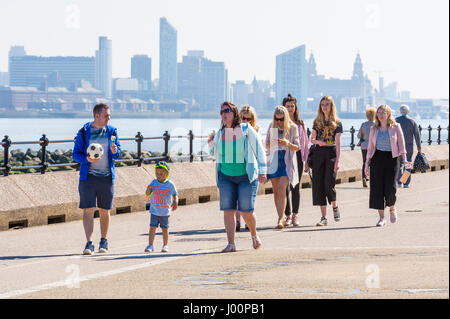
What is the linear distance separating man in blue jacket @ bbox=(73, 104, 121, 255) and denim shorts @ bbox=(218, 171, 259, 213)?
1.28m

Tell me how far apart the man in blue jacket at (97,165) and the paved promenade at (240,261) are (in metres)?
0.57

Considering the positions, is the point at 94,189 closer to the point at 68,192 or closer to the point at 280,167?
the point at 280,167

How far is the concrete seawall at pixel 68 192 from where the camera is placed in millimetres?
13938

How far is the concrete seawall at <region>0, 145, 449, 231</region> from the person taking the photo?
45.7 feet

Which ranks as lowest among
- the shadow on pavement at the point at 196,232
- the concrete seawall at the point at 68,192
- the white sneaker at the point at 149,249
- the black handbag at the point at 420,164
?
the shadow on pavement at the point at 196,232

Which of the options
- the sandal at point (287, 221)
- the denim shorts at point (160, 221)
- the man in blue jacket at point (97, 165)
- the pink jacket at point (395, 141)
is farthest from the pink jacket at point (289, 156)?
the man in blue jacket at point (97, 165)

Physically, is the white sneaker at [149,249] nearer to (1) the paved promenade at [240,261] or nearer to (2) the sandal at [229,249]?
(1) the paved promenade at [240,261]

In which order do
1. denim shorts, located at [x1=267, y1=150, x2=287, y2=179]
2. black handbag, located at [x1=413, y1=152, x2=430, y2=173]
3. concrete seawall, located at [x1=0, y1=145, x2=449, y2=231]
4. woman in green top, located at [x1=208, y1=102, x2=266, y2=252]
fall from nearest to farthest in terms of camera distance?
woman in green top, located at [x1=208, y1=102, x2=266, y2=252] < denim shorts, located at [x1=267, y1=150, x2=287, y2=179] < concrete seawall, located at [x1=0, y1=145, x2=449, y2=231] < black handbag, located at [x1=413, y1=152, x2=430, y2=173]

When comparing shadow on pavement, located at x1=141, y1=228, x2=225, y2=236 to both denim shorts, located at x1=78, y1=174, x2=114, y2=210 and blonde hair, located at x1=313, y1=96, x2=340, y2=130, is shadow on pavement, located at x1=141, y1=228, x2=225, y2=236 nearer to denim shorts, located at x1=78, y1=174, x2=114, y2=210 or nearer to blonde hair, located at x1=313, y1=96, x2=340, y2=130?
blonde hair, located at x1=313, y1=96, x2=340, y2=130

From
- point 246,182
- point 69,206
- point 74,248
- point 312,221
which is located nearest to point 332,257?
point 246,182

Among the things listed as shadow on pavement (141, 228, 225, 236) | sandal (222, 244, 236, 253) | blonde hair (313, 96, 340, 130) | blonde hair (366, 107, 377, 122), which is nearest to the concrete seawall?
shadow on pavement (141, 228, 225, 236)

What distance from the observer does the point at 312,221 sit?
14.6 meters

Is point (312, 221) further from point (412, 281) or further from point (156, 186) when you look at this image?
point (412, 281)

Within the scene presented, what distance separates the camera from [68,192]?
1503cm
